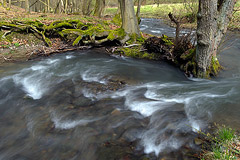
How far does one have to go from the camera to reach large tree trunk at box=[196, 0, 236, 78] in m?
5.34

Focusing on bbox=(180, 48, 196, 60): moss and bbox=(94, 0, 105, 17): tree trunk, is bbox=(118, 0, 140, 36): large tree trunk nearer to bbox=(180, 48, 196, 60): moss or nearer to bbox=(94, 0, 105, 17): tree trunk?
bbox=(180, 48, 196, 60): moss

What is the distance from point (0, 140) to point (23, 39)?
8485mm

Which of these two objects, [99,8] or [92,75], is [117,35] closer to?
[92,75]

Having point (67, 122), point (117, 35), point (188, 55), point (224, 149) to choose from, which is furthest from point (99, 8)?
point (224, 149)

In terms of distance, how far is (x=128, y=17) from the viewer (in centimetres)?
1009

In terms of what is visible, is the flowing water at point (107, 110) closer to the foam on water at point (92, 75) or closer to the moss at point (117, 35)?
the foam on water at point (92, 75)

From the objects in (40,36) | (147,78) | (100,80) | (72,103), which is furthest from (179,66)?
(40,36)

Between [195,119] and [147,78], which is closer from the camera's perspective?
[195,119]

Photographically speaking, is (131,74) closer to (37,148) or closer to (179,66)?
(179,66)

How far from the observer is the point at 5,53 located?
869 cm

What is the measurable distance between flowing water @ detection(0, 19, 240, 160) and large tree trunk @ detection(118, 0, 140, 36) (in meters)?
3.31

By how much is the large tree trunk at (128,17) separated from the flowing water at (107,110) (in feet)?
10.9

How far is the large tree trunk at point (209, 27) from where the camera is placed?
5.34 m

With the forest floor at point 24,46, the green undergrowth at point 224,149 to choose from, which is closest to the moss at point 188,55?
the green undergrowth at point 224,149
